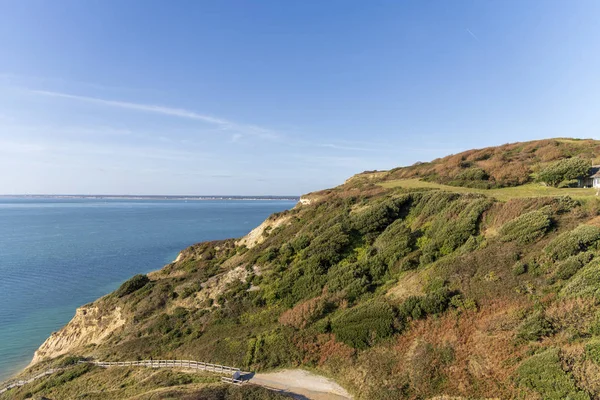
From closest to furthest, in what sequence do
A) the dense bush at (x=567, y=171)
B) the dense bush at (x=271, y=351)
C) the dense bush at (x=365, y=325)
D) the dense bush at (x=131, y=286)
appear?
the dense bush at (x=365, y=325) < the dense bush at (x=271, y=351) < the dense bush at (x=567, y=171) < the dense bush at (x=131, y=286)

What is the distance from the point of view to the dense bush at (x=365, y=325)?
19.6 m

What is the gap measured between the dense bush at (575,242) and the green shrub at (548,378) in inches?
278

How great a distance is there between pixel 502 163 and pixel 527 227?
2295cm

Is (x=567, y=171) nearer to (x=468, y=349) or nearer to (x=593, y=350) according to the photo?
(x=593, y=350)

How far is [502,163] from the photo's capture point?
41.2m

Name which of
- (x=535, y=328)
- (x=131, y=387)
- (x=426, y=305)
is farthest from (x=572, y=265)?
(x=131, y=387)

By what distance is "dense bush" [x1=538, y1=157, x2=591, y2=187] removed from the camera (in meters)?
31.3

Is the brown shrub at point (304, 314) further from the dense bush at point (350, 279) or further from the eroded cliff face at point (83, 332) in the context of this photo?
the eroded cliff face at point (83, 332)

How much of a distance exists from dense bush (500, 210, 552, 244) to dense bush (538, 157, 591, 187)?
12754 mm

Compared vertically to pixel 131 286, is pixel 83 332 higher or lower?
lower

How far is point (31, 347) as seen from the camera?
117 feet

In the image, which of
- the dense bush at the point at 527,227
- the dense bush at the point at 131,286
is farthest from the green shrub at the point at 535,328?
the dense bush at the point at 131,286

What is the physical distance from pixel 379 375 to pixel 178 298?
2376 cm

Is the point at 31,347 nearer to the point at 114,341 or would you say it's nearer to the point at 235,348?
the point at 114,341
